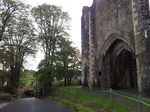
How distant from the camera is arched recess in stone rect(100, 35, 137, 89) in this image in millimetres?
15984

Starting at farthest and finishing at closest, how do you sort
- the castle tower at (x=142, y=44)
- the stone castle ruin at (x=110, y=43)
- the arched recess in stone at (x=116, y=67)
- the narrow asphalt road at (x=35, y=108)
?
1. the arched recess in stone at (x=116, y=67)
2. the stone castle ruin at (x=110, y=43)
3. the narrow asphalt road at (x=35, y=108)
4. the castle tower at (x=142, y=44)

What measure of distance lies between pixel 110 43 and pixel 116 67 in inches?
116

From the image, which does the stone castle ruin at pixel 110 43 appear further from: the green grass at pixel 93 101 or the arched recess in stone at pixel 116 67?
the green grass at pixel 93 101

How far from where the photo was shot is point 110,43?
15.6m

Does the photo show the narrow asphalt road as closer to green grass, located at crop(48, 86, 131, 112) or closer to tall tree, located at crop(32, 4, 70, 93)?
green grass, located at crop(48, 86, 131, 112)

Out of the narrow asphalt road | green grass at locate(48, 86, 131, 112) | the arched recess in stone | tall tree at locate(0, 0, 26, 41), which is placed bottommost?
the narrow asphalt road

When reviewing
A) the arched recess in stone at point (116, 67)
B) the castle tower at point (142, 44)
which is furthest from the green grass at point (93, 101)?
the arched recess in stone at point (116, 67)

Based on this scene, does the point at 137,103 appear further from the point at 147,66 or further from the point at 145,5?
the point at 145,5

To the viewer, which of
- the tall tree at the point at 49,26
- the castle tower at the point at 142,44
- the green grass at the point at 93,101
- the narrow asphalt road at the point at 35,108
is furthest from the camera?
the tall tree at the point at 49,26

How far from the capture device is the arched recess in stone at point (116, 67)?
52.4ft

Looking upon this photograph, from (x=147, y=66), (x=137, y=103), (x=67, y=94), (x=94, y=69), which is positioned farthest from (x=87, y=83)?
(x=137, y=103)

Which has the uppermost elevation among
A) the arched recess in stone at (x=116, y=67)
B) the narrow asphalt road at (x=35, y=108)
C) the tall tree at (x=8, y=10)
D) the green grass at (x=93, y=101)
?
the tall tree at (x=8, y=10)

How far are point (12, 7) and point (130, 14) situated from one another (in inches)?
483

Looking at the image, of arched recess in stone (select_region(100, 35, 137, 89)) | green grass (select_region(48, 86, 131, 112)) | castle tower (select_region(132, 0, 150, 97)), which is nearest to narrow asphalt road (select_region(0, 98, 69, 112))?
green grass (select_region(48, 86, 131, 112))
